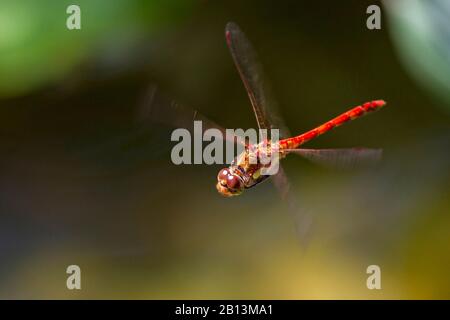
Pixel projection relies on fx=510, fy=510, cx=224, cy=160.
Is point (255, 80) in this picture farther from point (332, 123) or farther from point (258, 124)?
point (332, 123)

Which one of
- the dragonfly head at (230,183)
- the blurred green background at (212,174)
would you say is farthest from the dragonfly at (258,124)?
the blurred green background at (212,174)

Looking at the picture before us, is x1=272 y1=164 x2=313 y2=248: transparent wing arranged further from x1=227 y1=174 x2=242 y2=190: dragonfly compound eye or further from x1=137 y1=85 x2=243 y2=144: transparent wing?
x1=137 y1=85 x2=243 y2=144: transparent wing

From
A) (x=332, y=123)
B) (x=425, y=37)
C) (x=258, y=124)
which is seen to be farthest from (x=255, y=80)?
(x=425, y=37)

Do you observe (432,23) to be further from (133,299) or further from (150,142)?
(133,299)

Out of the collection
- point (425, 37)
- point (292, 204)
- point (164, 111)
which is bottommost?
point (292, 204)

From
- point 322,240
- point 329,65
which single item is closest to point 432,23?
point 329,65

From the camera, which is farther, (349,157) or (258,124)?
(258,124)

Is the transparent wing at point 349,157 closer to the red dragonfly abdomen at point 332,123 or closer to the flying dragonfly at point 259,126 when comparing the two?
the flying dragonfly at point 259,126
